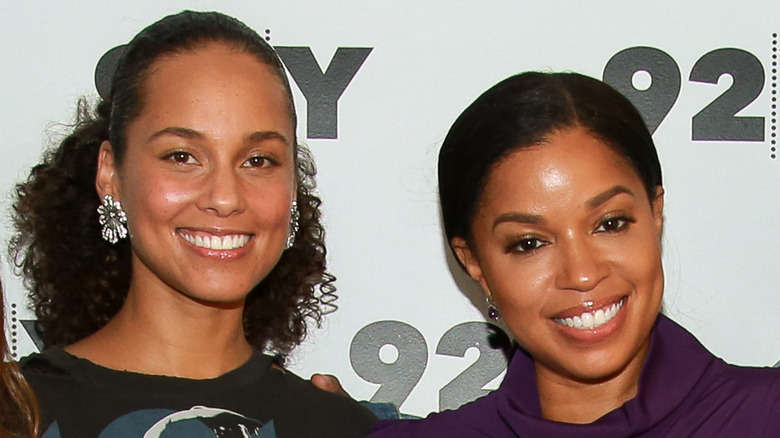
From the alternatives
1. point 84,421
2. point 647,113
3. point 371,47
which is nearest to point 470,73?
point 371,47

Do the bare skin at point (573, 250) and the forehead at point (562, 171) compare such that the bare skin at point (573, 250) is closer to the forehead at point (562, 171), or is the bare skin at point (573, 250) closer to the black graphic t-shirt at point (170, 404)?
the forehead at point (562, 171)

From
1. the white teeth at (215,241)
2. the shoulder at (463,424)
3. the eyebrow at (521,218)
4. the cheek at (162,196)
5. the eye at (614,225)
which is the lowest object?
the shoulder at (463,424)

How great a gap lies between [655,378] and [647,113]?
804 mm

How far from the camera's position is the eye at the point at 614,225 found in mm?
1808

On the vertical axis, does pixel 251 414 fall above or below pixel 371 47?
below

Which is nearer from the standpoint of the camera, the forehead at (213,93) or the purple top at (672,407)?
the purple top at (672,407)

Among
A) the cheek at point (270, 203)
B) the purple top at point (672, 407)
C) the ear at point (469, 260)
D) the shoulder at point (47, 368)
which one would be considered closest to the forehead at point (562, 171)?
the ear at point (469, 260)

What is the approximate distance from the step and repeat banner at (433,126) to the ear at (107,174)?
0.52 meters

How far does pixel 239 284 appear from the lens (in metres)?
1.99

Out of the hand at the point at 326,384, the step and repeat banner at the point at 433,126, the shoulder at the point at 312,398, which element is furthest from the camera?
the step and repeat banner at the point at 433,126

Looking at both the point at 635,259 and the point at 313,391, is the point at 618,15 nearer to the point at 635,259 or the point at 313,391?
the point at 635,259

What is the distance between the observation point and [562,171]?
5.90 feet

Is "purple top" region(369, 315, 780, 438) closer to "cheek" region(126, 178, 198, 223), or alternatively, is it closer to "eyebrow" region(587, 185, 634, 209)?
"eyebrow" region(587, 185, 634, 209)

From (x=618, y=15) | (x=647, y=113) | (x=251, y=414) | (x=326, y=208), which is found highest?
(x=618, y=15)
